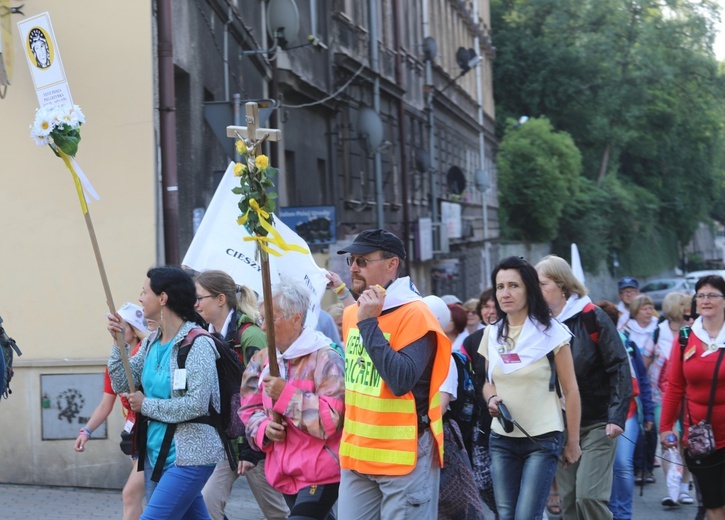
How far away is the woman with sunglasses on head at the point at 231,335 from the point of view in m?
6.73

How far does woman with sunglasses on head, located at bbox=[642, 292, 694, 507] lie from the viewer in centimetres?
1031

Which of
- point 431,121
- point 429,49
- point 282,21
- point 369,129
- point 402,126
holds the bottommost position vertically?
point 369,129

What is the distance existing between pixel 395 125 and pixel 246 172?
21.8 metres

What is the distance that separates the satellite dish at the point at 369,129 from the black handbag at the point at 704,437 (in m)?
14.2

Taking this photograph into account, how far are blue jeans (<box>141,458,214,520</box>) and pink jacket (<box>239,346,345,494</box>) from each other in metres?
0.33

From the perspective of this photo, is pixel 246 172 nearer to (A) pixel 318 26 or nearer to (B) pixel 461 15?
(A) pixel 318 26

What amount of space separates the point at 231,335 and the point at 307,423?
5.19 feet

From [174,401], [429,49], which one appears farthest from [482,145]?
[174,401]

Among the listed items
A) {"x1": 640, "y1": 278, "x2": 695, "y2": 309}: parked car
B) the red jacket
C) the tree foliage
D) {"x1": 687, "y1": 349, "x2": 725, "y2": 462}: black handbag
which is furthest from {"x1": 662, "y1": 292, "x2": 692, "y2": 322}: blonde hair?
the tree foliage

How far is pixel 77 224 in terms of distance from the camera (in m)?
10.4

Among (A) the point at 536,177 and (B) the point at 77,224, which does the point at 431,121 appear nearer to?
(A) the point at 536,177

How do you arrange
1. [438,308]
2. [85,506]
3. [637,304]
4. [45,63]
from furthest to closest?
[637,304]
[85,506]
[45,63]
[438,308]

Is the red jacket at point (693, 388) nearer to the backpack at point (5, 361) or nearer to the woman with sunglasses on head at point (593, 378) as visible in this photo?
the woman with sunglasses on head at point (593, 378)

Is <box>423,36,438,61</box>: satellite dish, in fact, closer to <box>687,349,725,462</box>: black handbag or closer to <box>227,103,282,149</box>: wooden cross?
<box>687,349,725,462</box>: black handbag
